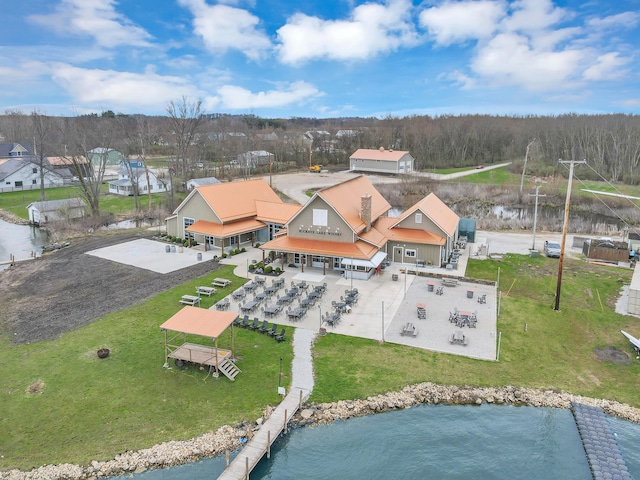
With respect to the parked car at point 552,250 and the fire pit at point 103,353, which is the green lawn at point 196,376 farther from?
the parked car at point 552,250

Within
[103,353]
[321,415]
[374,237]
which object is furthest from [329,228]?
[321,415]

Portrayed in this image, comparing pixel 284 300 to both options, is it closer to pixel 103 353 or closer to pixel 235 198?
pixel 103 353

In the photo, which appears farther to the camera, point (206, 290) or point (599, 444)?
point (206, 290)

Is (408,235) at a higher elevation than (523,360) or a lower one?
higher

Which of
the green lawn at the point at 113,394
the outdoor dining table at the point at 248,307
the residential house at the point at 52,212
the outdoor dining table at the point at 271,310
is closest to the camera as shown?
the green lawn at the point at 113,394

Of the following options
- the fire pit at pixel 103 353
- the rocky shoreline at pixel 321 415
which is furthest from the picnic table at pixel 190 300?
the rocky shoreline at pixel 321 415

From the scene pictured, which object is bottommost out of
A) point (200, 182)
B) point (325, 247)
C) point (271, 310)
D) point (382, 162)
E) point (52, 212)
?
point (271, 310)

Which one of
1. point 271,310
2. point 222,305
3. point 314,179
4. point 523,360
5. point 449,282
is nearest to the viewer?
point 523,360

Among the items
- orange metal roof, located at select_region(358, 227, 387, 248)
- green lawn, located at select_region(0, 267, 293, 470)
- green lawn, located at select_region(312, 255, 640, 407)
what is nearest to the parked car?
green lawn, located at select_region(312, 255, 640, 407)
